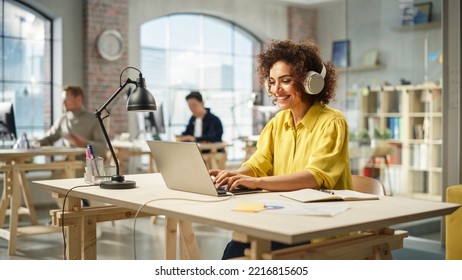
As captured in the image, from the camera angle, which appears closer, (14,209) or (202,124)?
(14,209)

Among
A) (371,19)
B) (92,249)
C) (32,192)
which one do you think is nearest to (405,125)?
(371,19)

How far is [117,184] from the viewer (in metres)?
2.47

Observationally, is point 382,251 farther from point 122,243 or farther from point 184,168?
point 122,243

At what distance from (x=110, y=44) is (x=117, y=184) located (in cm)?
527

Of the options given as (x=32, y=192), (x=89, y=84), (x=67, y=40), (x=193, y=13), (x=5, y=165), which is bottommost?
(x=32, y=192)

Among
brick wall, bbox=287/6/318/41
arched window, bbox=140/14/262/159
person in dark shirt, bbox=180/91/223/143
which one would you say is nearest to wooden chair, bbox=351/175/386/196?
person in dark shirt, bbox=180/91/223/143

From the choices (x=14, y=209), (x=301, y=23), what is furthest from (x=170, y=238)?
(x=301, y=23)

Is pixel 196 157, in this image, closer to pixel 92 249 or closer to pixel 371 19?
pixel 92 249

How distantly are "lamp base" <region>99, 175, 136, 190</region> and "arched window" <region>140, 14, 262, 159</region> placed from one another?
5826 mm

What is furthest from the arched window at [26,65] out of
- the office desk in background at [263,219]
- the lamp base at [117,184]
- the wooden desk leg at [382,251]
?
the wooden desk leg at [382,251]

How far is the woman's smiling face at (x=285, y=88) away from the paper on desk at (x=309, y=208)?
0.63 meters

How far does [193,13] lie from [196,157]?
6.95 meters

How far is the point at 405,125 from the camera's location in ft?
16.0

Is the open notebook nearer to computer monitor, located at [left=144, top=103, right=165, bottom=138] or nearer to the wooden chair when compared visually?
the wooden chair
